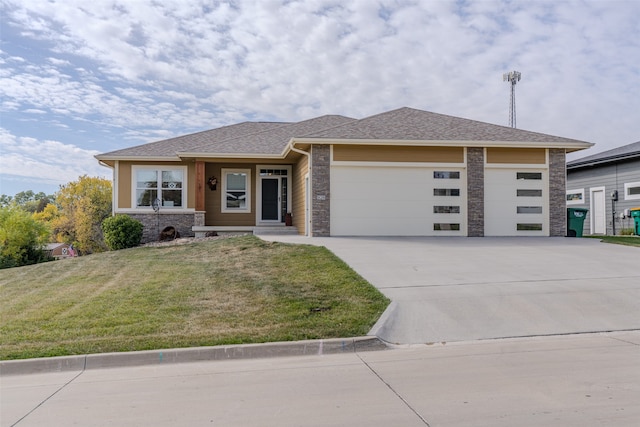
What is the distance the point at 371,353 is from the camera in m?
6.03

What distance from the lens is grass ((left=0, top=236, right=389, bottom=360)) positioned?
632cm

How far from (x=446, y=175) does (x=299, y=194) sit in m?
5.26

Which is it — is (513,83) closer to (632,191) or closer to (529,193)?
(632,191)

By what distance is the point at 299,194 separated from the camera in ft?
58.6

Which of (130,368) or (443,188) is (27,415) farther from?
(443,188)

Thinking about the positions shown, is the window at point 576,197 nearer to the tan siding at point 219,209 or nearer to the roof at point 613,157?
the roof at point 613,157

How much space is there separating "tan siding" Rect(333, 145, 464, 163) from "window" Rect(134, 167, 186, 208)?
24.7ft

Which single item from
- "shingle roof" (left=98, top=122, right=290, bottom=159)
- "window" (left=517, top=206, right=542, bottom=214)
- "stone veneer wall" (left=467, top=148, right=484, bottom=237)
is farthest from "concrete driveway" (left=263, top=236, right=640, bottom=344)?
"shingle roof" (left=98, top=122, right=290, bottom=159)

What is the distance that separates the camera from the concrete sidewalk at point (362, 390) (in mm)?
3961

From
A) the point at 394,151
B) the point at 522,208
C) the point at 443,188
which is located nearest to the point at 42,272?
the point at 394,151

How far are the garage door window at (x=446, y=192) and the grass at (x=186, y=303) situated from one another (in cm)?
561

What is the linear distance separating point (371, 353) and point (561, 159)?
43.7 ft

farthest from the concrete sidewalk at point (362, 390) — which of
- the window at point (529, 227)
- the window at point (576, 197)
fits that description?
the window at point (576, 197)

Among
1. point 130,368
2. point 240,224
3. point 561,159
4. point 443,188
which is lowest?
point 130,368
